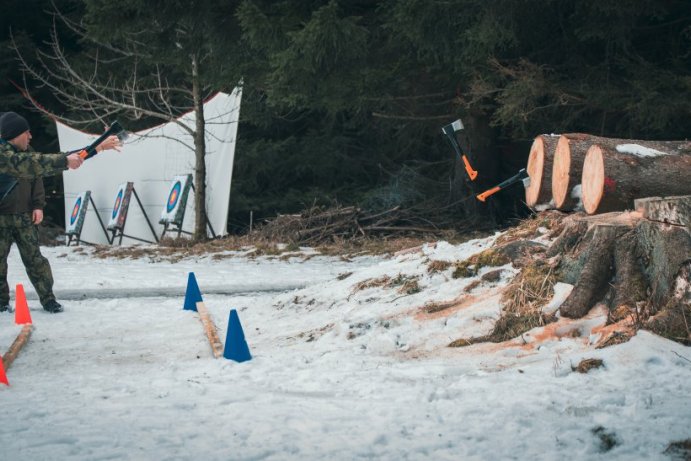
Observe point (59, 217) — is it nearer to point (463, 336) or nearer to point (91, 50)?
point (91, 50)

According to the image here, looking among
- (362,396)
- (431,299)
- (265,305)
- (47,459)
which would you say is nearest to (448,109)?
(265,305)

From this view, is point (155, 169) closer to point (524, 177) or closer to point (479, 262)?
point (524, 177)

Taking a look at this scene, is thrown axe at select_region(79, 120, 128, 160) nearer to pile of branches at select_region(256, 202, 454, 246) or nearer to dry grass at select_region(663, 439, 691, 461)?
dry grass at select_region(663, 439, 691, 461)

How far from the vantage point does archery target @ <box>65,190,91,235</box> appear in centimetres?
2247

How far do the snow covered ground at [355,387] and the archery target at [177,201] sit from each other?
10431mm

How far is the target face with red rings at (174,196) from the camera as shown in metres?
19.9

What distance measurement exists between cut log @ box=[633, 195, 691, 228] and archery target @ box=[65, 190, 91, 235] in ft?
60.5

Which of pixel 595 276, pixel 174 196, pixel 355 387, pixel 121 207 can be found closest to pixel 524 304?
pixel 595 276

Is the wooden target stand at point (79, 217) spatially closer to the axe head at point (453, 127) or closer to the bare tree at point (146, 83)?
the bare tree at point (146, 83)

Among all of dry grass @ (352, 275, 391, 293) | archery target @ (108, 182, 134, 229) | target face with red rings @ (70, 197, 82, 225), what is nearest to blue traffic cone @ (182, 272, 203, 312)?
dry grass @ (352, 275, 391, 293)

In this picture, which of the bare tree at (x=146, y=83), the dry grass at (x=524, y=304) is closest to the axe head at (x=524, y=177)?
the dry grass at (x=524, y=304)

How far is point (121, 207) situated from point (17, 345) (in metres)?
14.3

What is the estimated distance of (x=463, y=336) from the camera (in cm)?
666

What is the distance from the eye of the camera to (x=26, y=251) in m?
9.70
